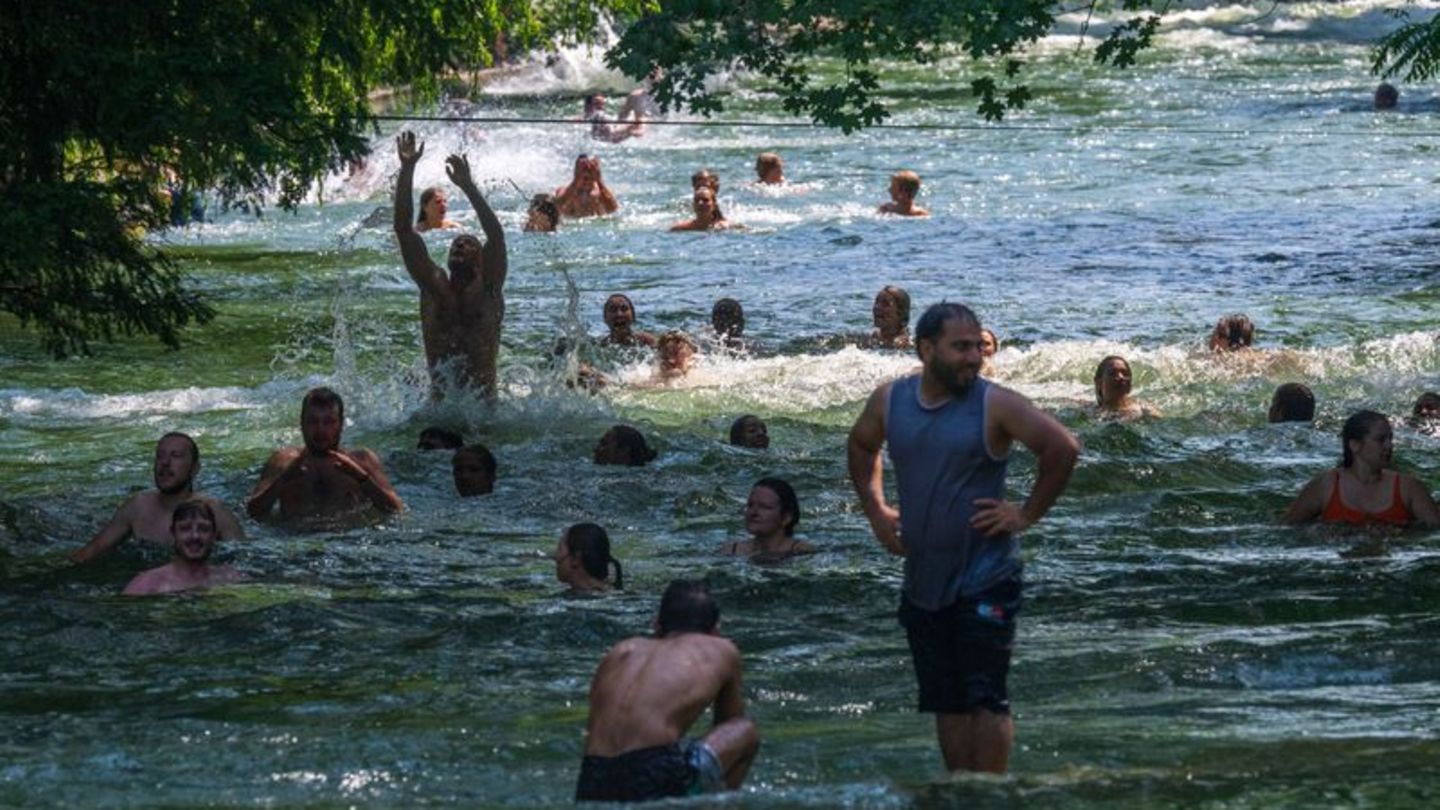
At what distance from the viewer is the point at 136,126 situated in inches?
518

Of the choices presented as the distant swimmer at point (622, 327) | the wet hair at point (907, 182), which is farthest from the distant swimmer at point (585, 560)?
the wet hair at point (907, 182)

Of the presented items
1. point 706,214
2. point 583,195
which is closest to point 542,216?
point 706,214

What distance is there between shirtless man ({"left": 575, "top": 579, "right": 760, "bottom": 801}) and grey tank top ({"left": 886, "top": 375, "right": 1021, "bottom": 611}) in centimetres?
72

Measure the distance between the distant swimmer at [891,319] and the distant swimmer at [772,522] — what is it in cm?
841

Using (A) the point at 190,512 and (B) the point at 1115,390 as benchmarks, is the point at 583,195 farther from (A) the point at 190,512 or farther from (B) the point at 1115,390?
(A) the point at 190,512

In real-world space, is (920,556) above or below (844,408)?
above

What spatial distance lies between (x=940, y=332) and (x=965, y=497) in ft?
1.80

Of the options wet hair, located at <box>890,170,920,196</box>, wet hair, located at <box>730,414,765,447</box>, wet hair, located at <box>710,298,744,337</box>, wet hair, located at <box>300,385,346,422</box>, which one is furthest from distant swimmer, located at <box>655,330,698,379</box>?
wet hair, located at <box>890,170,920,196</box>

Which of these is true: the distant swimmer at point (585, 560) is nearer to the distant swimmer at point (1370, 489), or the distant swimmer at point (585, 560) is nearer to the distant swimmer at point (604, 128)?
the distant swimmer at point (1370, 489)

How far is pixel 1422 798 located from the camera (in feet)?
30.0

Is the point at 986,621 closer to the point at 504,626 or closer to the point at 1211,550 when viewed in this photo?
the point at 504,626

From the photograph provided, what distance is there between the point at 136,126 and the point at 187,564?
214 cm

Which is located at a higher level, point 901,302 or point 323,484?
point 323,484

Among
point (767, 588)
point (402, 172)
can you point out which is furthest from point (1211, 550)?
point (402, 172)
